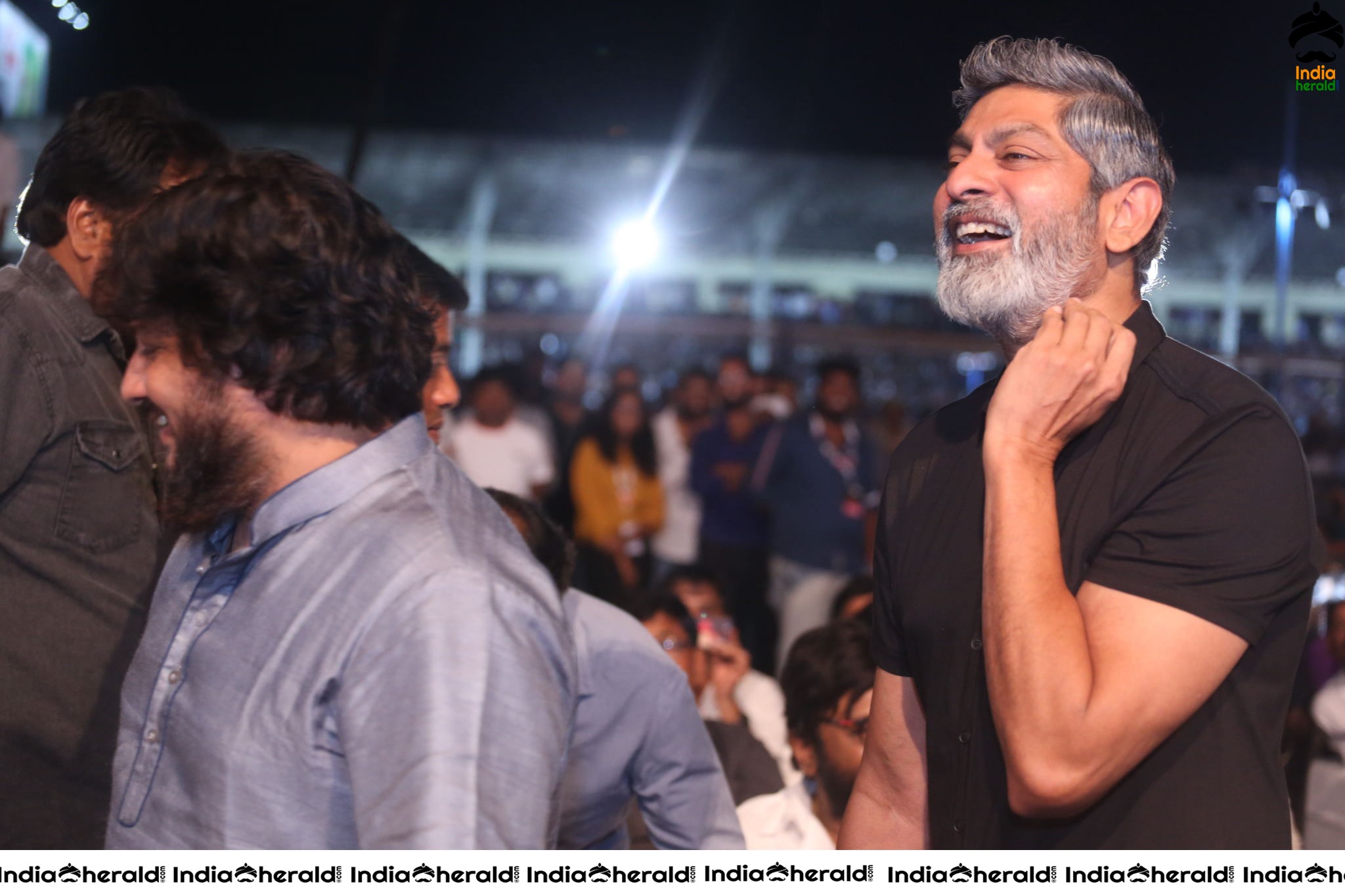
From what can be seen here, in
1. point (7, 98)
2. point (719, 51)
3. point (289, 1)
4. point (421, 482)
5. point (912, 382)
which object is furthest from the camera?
point (912, 382)

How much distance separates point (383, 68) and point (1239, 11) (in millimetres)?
5114

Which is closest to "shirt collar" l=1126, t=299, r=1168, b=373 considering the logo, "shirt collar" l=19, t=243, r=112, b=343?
"shirt collar" l=19, t=243, r=112, b=343

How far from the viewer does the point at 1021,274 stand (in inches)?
61.0

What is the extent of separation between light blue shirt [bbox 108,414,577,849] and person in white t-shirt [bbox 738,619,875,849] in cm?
167

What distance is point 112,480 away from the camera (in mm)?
2092

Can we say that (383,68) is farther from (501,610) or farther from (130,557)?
(501,610)

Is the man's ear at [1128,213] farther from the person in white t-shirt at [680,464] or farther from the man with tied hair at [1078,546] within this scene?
the person in white t-shirt at [680,464]

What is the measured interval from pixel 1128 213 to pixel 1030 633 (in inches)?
25.1

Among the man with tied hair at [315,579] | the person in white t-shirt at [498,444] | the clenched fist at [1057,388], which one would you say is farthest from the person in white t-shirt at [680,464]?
the man with tied hair at [315,579]

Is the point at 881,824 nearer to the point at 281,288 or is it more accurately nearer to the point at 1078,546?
the point at 1078,546

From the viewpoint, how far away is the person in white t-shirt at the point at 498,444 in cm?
630

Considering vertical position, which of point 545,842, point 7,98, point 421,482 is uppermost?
point 7,98

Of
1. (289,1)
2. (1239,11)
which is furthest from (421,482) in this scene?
(289,1)

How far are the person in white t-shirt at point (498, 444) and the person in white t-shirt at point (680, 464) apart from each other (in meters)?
0.68
